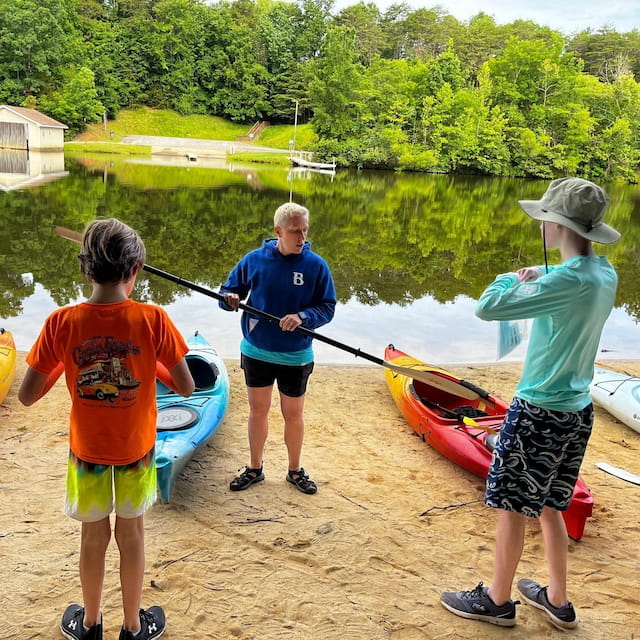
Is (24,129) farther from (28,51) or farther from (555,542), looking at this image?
(555,542)

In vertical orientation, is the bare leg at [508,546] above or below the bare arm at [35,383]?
below

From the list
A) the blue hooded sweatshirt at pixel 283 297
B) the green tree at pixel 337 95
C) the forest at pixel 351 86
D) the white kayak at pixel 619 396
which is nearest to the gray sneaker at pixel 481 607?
the blue hooded sweatshirt at pixel 283 297

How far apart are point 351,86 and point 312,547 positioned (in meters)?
47.1

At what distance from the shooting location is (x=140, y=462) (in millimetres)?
1934

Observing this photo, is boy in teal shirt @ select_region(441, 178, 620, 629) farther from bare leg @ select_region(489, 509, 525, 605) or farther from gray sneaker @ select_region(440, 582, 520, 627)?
gray sneaker @ select_region(440, 582, 520, 627)

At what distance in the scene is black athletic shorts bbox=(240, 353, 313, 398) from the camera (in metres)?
3.20

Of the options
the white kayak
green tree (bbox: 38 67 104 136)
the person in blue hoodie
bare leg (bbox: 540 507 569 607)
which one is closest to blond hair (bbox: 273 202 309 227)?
the person in blue hoodie

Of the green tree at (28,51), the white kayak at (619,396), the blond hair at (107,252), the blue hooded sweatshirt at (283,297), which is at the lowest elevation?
the white kayak at (619,396)

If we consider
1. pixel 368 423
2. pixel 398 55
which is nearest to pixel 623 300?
pixel 368 423

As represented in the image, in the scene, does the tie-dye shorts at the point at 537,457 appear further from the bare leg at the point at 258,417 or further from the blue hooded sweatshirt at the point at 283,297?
the bare leg at the point at 258,417

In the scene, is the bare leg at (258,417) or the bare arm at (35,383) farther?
the bare leg at (258,417)

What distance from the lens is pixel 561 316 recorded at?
208 centimetres

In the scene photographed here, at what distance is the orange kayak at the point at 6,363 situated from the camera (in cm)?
464

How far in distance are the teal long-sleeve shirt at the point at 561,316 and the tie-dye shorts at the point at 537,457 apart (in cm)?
6
